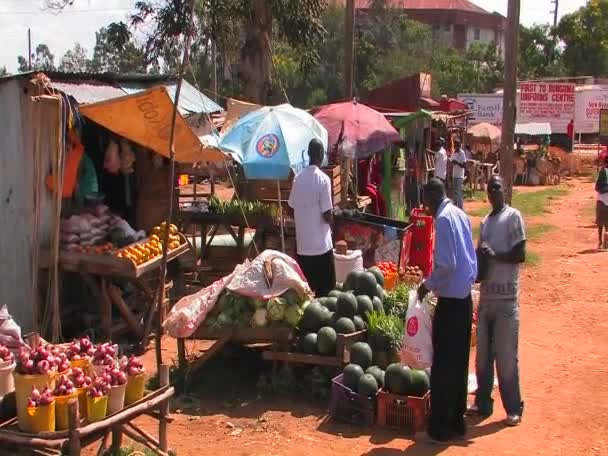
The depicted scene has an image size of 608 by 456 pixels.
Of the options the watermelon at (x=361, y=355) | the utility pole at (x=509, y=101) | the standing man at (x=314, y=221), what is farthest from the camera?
the utility pole at (x=509, y=101)

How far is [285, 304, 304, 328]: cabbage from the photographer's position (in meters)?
7.14

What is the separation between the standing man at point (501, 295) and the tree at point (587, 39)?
48.1 meters

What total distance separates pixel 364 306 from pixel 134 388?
2852 mm

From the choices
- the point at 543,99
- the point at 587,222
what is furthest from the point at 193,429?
the point at 543,99

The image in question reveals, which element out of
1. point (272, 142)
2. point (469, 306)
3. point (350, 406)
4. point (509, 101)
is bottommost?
point (350, 406)

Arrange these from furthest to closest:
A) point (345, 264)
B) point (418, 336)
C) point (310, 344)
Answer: point (345, 264) → point (310, 344) → point (418, 336)

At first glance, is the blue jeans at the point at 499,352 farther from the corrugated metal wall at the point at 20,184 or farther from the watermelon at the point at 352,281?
the corrugated metal wall at the point at 20,184

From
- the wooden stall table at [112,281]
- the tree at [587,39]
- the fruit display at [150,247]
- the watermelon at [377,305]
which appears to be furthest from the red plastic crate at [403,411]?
the tree at [587,39]

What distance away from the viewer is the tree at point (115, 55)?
19.2m

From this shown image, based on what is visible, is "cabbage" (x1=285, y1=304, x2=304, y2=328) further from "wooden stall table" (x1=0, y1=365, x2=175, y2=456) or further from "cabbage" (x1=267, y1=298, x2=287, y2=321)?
"wooden stall table" (x1=0, y1=365, x2=175, y2=456)

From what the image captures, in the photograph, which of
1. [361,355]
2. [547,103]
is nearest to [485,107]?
[547,103]

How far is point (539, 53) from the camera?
55.1 meters

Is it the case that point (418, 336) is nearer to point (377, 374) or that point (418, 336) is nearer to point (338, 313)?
point (377, 374)

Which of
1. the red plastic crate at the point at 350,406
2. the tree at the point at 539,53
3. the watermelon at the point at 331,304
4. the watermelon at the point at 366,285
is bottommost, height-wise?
the red plastic crate at the point at 350,406
